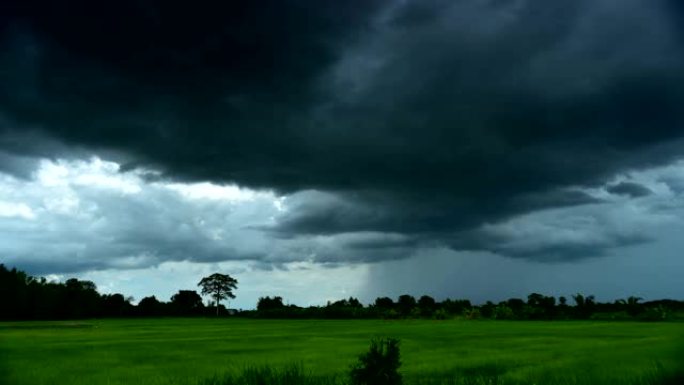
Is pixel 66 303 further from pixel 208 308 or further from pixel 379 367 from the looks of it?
pixel 379 367

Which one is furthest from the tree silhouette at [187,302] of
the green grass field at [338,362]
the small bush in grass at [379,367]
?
the small bush in grass at [379,367]

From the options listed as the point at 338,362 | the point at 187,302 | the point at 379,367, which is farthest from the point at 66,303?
the point at 379,367

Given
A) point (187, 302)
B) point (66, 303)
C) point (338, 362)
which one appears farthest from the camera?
point (187, 302)

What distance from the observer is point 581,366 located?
24.4 meters

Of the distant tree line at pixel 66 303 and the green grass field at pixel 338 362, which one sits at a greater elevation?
the distant tree line at pixel 66 303

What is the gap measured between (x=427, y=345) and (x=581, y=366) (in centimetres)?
1666

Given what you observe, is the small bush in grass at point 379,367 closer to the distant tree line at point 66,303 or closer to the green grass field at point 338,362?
the green grass field at point 338,362

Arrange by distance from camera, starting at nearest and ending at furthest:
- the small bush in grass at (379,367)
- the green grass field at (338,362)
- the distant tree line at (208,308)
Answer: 1. the small bush in grass at (379,367)
2. the green grass field at (338,362)
3. the distant tree line at (208,308)

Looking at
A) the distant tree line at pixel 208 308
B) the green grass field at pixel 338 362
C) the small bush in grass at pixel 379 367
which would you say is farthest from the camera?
the distant tree line at pixel 208 308

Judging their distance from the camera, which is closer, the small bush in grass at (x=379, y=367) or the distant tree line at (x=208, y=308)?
the small bush in grass at (x=379, y=367)

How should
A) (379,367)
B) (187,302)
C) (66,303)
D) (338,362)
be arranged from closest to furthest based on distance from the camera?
(379,367)
(338,362)
(66,303)
(187,302)

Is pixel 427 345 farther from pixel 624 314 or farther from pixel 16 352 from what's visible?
pixel 624 314

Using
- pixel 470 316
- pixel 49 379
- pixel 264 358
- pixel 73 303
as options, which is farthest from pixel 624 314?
pixel 73 303

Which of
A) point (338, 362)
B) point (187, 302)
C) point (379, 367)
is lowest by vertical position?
point (338, 362)
